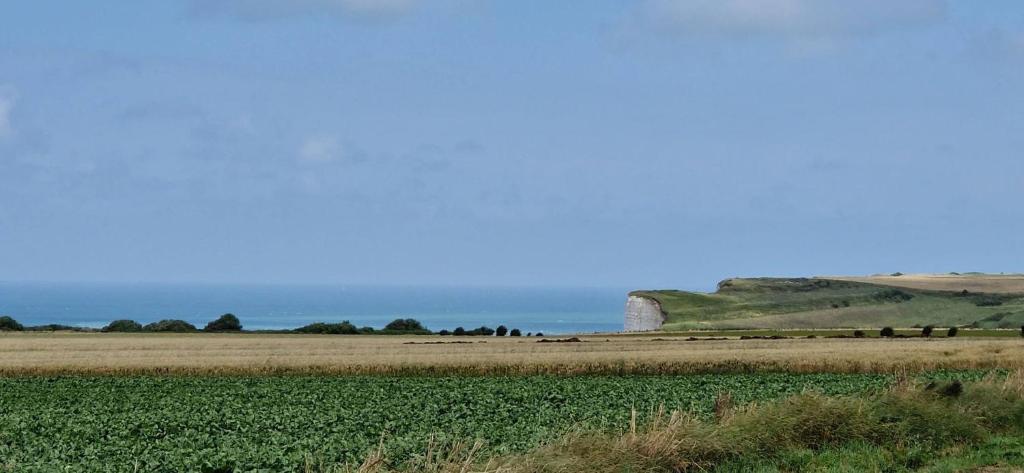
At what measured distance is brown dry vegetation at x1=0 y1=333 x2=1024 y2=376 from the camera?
149 ft

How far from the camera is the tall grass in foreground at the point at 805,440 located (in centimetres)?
1623

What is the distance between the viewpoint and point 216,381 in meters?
39.3

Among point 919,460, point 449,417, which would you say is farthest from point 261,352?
point 919,460

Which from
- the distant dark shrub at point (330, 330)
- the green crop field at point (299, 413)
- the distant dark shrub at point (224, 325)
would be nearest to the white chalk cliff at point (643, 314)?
the distant dark shrub at point (330, 330)

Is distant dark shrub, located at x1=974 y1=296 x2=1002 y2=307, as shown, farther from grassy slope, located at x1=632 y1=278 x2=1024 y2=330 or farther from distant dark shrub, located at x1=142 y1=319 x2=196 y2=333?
distant dark shrub, located at x1=142 y1=319 x2=196 y2=333

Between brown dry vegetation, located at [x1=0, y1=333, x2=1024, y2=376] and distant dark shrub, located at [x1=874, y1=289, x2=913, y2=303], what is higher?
distant dark shrub, located at [x1=874, y1=289, x2=913, y2=303]

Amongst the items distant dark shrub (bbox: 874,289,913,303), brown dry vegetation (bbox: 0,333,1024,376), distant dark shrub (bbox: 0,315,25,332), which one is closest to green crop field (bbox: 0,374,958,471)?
brown dry vegetation (bbox: 0,333,1024,376)

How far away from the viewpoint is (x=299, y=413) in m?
25.3

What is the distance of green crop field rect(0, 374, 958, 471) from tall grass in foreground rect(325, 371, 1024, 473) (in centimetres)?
125

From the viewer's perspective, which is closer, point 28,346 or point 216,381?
point 216,381

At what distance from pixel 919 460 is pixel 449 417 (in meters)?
9.25

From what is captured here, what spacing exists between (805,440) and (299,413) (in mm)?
10476

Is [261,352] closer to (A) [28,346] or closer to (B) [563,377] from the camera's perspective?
(A) [28,346]

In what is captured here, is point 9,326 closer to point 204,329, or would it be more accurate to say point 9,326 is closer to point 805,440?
point 204,329
